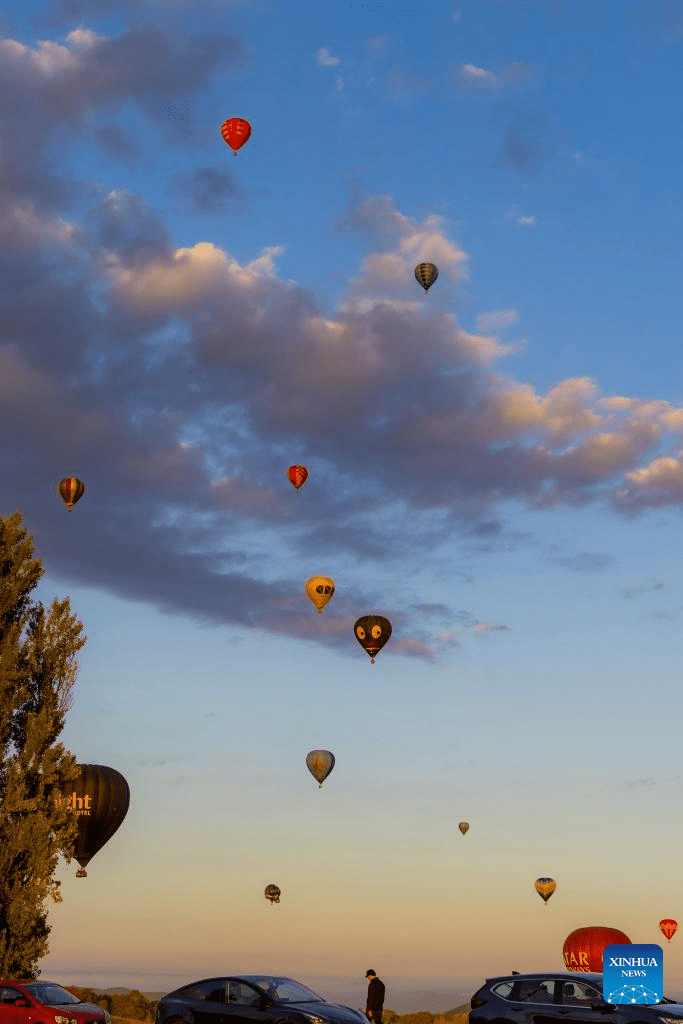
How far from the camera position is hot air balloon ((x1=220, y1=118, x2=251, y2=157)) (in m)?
60.5

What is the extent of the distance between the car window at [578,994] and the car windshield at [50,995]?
10.6 metres

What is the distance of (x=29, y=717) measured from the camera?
124 feet

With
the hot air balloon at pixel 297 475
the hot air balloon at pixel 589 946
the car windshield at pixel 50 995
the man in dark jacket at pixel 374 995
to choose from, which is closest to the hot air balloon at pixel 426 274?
the hot air balloon at pixel 297 475

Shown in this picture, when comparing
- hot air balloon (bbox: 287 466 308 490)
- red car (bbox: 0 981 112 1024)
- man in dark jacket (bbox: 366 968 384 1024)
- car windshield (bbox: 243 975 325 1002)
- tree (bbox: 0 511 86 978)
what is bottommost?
red car (bbox: 0 981 112 1024)

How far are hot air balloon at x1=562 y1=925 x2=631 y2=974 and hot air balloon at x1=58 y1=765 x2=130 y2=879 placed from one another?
107ft

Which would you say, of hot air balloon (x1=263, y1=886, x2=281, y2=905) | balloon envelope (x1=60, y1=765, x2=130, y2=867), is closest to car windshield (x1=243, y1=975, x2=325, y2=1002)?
balloon envelope (x1=60, y1=765, x2=130, y2=867)

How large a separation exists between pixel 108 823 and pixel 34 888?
12.0 m

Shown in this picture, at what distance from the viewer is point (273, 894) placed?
270 ft

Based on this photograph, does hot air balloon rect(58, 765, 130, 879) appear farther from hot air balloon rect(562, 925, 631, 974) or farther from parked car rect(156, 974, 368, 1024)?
hot air balloon rect(562, 925, 631, 974)

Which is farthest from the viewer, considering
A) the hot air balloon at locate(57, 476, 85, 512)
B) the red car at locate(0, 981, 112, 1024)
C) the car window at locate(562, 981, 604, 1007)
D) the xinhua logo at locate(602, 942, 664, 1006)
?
the hot air balloon at locate(57, 476, 85, 512)

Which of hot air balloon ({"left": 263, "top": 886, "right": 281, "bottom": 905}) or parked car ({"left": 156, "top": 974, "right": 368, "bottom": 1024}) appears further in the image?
hot air balloon ({"left": 263, "top": 886, "right": 281, "bottom": 905})

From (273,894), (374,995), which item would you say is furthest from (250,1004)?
(273,894)

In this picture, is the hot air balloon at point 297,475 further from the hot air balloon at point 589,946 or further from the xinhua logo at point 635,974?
the xinhua logo at point 635,974

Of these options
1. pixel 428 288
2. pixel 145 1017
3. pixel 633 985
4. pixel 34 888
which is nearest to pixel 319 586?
pixel 428 288
